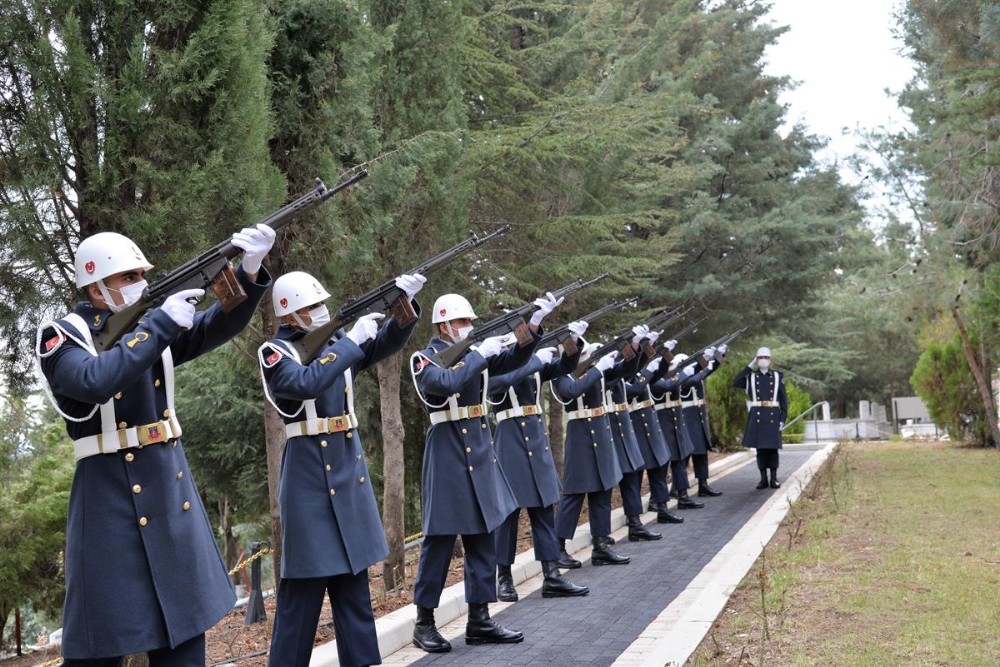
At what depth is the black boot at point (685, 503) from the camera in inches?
613

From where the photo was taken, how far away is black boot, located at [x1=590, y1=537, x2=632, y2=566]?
1060 centimetres

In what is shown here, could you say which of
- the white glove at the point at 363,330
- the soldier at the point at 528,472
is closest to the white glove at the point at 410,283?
the white glove at the point at 363,330

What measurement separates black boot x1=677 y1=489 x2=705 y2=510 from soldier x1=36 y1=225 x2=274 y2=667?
462 inches

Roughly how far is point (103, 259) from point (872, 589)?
596 centimetres

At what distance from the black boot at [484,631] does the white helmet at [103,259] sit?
3.91 meters

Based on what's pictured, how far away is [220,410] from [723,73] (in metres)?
11.4

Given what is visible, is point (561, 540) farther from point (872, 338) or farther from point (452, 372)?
point (872, 338)

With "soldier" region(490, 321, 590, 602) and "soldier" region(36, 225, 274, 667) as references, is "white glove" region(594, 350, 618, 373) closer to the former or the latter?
"soldier" region(490, 321, 590, 602)

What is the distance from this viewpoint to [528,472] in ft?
29.4

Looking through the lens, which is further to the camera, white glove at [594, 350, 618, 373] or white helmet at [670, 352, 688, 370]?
white helmet at [670, 352, 688, 370]

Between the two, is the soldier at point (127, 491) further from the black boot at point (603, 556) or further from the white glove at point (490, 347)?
the black boot at point (603, 556)

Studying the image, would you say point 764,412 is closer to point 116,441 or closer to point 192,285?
point 192,285

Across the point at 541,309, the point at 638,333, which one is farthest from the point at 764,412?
the point at 541,309

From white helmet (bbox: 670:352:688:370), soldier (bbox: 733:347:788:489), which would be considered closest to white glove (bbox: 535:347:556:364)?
white helmet (bbox: 670:352:688:370)
